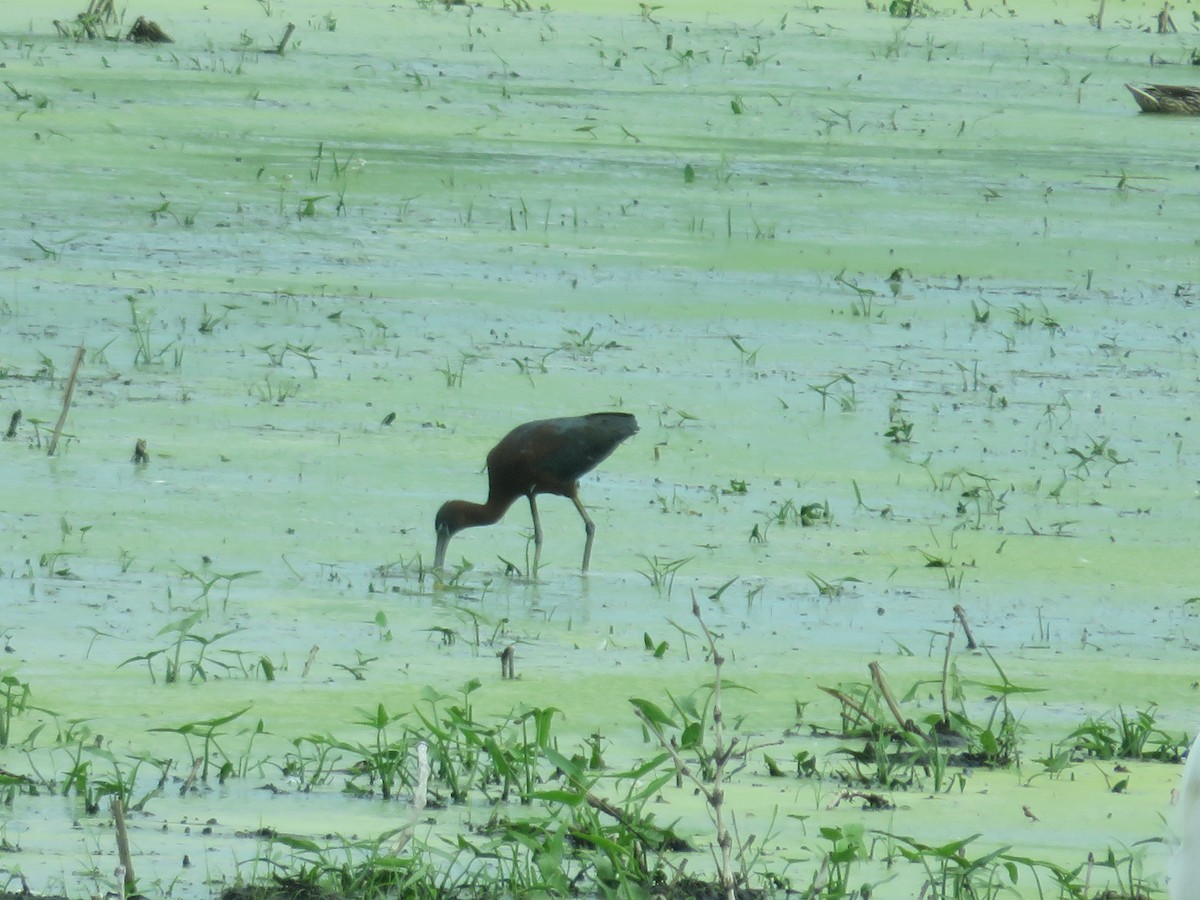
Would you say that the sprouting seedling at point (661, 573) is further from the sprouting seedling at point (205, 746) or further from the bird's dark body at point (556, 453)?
the sprouting seedling at point (205, 746)

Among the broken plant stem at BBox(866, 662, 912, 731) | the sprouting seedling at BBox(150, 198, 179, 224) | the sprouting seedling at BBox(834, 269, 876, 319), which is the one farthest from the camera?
the sprouting seedling at BBox(150, 198, 179, 224)

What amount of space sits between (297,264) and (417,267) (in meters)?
0.48

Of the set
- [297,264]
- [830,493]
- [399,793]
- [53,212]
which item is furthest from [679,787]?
[53,212]

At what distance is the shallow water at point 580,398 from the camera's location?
14.0ft

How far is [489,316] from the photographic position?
329 inches

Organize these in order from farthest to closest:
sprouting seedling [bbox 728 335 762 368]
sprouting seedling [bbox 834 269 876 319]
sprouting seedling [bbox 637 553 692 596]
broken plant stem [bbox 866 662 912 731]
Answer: sprouting seedling [bbox 834 269 876 319]
sprouting seedling [bbox 728 335 762 368]
sprouting seedling [bbox 637 553 692 596]
broken plant stem [bbox 866 662 912 731]

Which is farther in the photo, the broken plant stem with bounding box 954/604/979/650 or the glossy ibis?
the glossy ibis

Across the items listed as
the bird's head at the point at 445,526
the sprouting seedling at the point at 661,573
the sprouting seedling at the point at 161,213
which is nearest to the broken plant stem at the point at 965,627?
the sprouting seedling at the point at 661,573

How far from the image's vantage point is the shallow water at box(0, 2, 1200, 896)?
4.28 m

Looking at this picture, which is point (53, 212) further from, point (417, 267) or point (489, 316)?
point (489, 316)

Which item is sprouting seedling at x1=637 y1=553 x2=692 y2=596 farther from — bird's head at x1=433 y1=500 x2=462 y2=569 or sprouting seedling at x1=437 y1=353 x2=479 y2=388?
sprouting seedling at x1=437 y1=353 x2=479 y2=388

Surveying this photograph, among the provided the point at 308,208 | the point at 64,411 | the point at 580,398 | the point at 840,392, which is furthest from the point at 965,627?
the point at 308,208

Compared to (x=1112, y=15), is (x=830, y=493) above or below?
below

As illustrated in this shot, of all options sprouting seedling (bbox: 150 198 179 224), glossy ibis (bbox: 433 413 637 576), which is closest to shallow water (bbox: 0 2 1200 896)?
sprouting seedling (bbox: 150 198 179 224)
